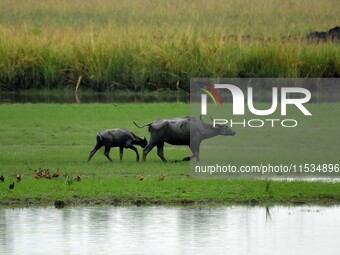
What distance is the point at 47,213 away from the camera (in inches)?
528

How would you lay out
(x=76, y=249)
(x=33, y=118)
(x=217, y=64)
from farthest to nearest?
1. (x=217, y=64)
2. (x=33, y=118)
3. (x=76, y=249)

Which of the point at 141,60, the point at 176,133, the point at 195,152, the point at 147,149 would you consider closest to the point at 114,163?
the point at 147,149

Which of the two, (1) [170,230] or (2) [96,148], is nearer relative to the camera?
(1) [170,230]

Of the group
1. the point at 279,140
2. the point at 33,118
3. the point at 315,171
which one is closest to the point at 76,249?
the point at 315,171

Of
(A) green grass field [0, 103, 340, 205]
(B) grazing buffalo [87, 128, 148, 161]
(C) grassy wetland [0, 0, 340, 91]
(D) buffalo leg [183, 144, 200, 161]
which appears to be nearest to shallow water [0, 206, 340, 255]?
(A) green grass field [0, 103, 340, 205]

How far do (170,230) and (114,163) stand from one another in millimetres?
4983

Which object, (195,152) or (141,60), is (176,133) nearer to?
(195,152)

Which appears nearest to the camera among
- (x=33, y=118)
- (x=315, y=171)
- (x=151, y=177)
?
(x=151, y=177)

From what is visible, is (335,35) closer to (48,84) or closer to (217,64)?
(217,64)

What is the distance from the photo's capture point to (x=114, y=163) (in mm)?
17156

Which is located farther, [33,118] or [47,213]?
[33,118]

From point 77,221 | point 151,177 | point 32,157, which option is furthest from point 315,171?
point 77,221

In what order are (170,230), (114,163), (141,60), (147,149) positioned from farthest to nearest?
(141,60)
(147,149)
(114,163)
(170,230)

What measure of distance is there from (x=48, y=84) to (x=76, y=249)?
18648mm
